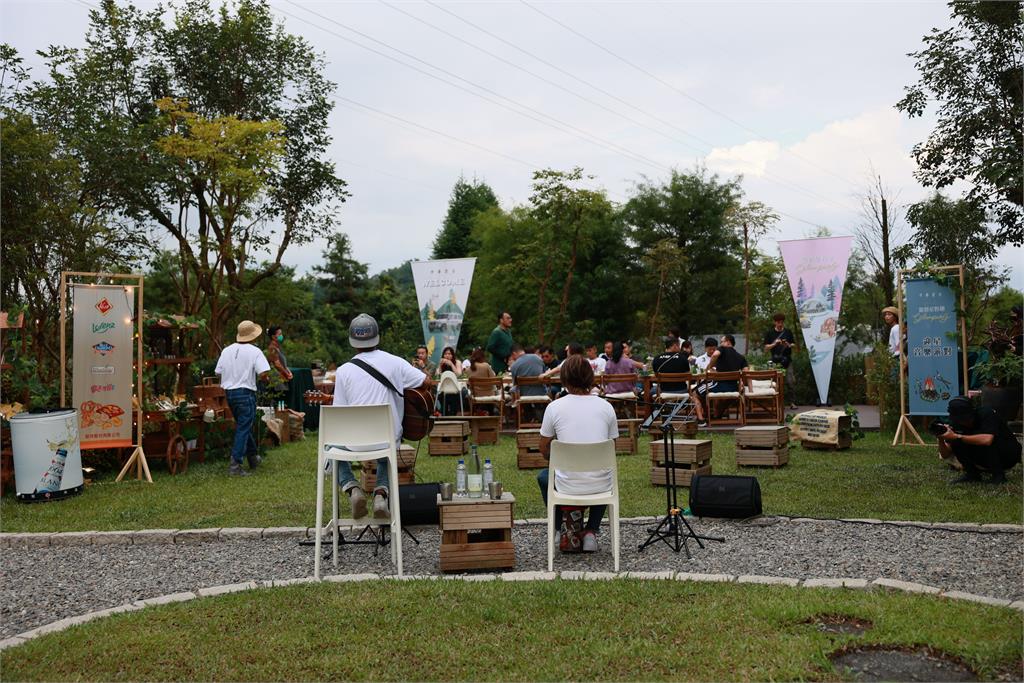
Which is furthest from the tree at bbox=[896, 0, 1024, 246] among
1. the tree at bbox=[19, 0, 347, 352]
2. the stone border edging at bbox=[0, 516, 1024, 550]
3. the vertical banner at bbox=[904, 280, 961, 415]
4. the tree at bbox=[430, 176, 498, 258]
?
the tree at bbox=[430, 176, 498, 258]

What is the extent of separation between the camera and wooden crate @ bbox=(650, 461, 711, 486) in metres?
7.81

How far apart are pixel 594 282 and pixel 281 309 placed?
13.6m

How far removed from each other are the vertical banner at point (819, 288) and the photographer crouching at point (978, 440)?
20.6 feet

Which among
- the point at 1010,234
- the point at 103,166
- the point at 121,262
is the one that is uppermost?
the point at 103,166

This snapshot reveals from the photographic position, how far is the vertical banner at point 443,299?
1717cm

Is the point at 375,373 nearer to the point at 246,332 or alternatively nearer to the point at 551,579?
the point at 551,579

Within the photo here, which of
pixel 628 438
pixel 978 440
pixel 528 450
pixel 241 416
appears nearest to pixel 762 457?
pixel 628 438

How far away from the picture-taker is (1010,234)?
29.2ft

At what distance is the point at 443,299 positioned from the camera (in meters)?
17.4

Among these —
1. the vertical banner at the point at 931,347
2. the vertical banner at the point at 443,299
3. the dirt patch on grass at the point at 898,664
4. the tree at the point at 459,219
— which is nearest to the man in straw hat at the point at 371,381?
the dirt patch on grass at the point at 898,664

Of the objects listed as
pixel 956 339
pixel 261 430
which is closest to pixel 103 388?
pixel 261 430

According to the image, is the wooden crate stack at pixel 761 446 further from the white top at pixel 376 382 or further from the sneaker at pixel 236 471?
the sneaker at pixel 236 471

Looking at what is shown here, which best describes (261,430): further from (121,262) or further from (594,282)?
(594,282)

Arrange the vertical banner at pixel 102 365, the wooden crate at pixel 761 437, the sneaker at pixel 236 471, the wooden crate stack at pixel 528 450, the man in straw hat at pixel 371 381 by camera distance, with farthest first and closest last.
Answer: the wooden crate stack at pixel 528 450, the sneaker at pixel 236 471, the wooden crate at pixel 761 437, the vertical banner at pixel 102 365, the man in straw hat at pixel 371 381
